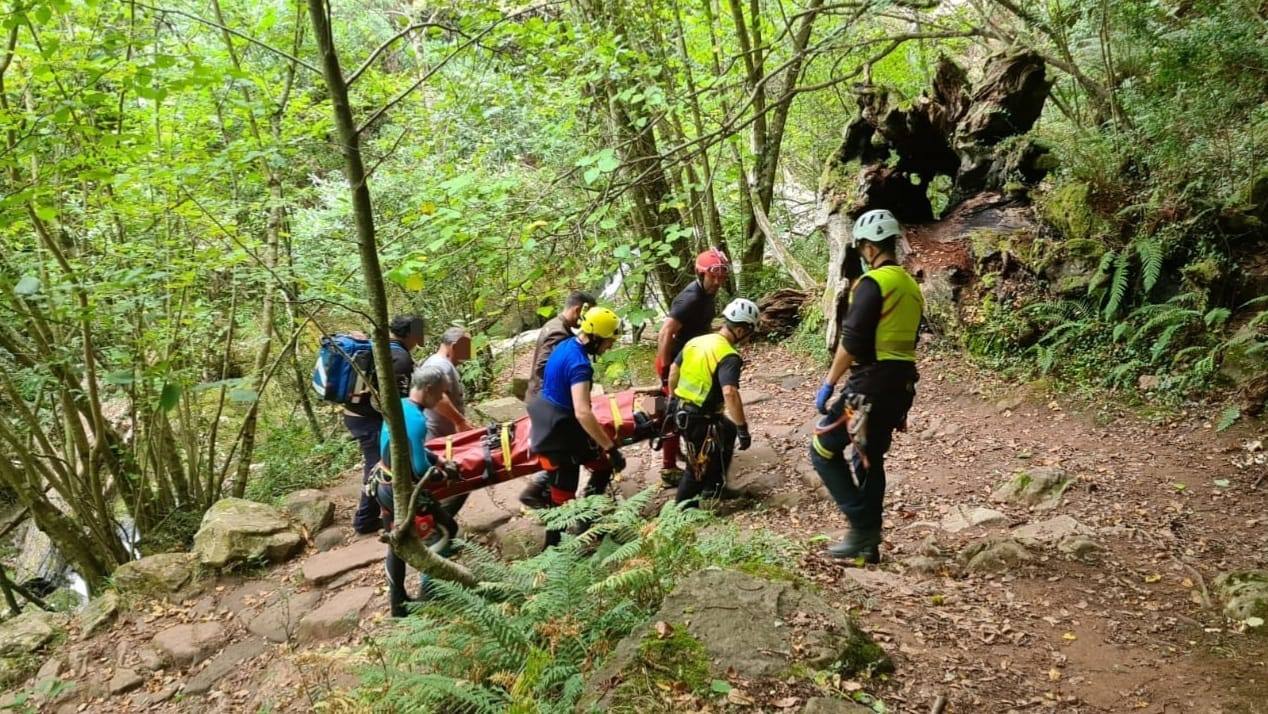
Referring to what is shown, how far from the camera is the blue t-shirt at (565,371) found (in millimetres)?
5418

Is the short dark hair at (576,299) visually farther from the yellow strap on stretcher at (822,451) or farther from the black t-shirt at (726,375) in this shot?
the yellow strap on stretcher at (822,451)

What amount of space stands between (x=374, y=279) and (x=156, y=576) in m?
6.29

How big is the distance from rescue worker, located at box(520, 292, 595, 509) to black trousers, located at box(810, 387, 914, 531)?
7.49ft

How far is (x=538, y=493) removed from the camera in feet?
19.5

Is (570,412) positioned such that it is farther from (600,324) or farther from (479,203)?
(479,203)

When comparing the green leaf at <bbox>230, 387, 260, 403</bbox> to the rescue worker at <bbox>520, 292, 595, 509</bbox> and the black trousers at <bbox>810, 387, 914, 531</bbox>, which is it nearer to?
the rescue worker at <bbox>520, 292, 595, 509</bbox>

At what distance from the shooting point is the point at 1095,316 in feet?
24.4

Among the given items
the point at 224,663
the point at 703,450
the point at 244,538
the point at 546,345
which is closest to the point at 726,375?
the point at 703,450

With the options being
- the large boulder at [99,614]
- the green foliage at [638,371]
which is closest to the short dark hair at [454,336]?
the green foliage at [638,371]

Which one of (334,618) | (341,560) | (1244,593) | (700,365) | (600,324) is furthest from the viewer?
(341,560)

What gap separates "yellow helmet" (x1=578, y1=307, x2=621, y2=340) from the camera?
538 cm

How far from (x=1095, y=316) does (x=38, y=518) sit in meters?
12.0

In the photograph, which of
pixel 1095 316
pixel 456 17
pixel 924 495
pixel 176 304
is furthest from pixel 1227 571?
pixel 176 304

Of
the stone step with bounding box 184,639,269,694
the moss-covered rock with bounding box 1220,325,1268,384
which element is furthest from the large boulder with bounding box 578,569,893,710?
the moss-covered rock with bounding box 1220,325,1268,384
